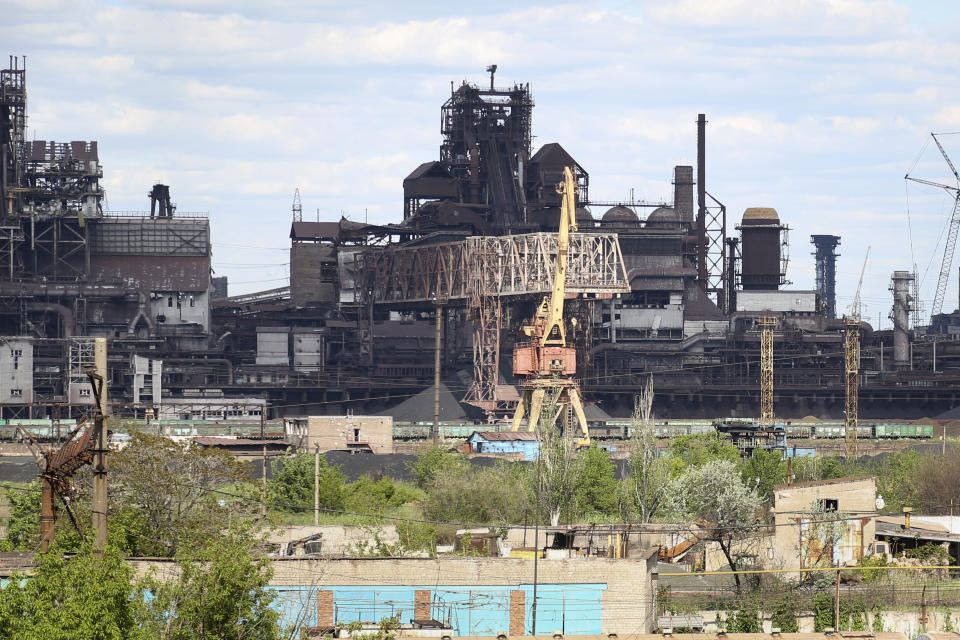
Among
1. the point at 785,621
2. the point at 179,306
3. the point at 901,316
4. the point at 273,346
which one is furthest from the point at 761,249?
the point at 785,621

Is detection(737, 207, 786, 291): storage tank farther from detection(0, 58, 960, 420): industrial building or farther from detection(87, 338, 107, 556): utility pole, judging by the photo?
detection(87, 338, 107, 556): utility pole

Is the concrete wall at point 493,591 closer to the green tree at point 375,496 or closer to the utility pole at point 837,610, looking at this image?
the utility pole at point 837,610

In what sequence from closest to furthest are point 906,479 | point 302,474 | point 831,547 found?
point 831,547 < point 302,474 < point 906,479

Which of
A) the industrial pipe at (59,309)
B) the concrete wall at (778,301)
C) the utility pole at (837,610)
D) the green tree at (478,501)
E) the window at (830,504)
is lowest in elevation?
the utility pole at (837,610)

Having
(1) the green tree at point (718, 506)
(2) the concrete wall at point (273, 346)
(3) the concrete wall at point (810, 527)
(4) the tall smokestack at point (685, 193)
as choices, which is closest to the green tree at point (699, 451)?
(1) the green tree at point (718, 506)

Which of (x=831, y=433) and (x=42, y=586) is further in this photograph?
(x=831, y=433)

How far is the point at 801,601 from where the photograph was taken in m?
49.6

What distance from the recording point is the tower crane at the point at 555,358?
107 meters

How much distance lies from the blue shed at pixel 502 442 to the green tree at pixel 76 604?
7141cm

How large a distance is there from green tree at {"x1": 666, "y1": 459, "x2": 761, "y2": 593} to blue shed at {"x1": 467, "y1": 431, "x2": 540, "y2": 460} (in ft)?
132

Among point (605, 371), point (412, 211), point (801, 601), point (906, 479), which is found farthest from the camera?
point (412, 211)

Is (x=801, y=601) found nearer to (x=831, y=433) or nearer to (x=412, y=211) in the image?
(x=831, y=433)

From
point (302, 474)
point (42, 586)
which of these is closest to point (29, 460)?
point (302, 474)

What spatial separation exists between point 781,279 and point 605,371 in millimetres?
22692
